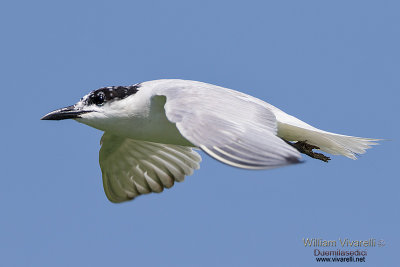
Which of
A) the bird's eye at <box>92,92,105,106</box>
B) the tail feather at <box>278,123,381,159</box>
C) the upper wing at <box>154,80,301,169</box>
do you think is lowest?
the upper wing at <box>154,80,301,169</box>

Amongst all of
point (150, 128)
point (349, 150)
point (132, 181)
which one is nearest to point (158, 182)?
point (132, 181)

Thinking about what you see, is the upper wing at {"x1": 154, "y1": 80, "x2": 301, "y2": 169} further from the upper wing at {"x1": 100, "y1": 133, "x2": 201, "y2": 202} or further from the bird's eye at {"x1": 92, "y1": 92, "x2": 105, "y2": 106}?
the upper wing at {"x1": 100, "y1": 133, "x2": 201, "y2": 202}

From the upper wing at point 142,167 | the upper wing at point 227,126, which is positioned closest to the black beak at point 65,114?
the upper wing at point 227,126

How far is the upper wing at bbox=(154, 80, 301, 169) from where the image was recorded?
20.0 feet

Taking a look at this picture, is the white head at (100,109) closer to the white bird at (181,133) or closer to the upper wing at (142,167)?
the white bird at (181,133)

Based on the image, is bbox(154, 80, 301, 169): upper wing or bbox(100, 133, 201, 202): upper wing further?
bbox(100, 133, 201, 202): upper wing

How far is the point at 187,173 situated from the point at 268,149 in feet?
14.5

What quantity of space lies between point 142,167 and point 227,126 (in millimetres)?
3996

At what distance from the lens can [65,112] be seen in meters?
8.64

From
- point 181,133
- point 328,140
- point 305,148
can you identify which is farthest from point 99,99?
point 328,140

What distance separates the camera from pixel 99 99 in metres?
8.67

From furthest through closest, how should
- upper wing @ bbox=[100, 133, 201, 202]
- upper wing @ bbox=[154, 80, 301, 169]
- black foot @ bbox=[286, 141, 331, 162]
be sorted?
upper wing @ bbox=[100, 133, 201, 202] < black foot @ bbox=[286, 141, 331, 162] < upper wing @ bbox=[154, 80, 301, 169]

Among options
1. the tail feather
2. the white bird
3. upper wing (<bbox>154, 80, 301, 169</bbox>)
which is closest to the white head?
the white bird

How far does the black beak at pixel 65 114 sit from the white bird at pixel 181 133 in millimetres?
13
